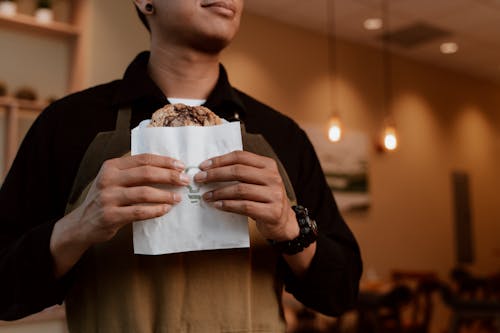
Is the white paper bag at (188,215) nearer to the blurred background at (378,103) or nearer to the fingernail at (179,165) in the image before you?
the fingernail at (179,165)

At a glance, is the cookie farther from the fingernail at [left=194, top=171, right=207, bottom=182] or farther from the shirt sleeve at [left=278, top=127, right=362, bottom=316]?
the shirt sleeve at [left=278, top=127, right=362, bottom=316]

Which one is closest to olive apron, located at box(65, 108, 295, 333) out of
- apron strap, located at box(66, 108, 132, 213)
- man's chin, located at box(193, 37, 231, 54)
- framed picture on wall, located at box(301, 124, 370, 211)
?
apron strap, located at box(66, 108, 132, 213)

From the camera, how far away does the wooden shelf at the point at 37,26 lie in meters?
3.61

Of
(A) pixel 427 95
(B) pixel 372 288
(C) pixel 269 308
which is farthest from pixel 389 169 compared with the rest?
(C) pixel 269 308

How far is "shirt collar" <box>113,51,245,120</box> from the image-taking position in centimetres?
116

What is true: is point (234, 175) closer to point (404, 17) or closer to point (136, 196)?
point (136, 196)

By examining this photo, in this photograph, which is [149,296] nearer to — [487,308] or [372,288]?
[372,288]

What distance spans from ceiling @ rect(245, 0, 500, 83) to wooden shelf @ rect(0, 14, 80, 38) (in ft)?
6.70

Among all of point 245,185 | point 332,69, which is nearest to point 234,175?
point 245,185

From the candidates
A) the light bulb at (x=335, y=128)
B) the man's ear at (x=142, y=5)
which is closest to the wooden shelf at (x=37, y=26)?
the light bulb at (x=335, y=128)

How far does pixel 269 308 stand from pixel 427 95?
6856 millimetres

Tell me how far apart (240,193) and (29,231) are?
425mm

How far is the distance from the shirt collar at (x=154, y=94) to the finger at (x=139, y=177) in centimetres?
33

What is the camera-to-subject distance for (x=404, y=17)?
18.5 feet
